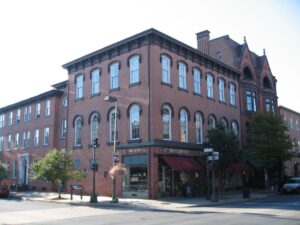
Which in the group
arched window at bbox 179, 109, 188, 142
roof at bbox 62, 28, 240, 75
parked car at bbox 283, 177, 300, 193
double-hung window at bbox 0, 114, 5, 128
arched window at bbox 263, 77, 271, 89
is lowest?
parked car at bbox 283, 177, 300, 193

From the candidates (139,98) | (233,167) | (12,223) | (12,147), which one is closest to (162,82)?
(139,98)

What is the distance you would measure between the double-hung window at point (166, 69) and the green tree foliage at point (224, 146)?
18.6 ft

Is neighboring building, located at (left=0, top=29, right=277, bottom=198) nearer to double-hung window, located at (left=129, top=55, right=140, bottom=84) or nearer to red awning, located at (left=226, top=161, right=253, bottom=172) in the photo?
double-hung window, located at (left=129, top=55, right=140, bottom=84)

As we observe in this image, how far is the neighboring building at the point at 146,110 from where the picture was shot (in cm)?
2712

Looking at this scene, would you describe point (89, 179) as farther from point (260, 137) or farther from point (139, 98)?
point (260, 137)

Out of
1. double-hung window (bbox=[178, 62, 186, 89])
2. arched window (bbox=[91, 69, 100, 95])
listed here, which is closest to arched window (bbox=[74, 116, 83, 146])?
arched window (bbox=[91, 69, 100, 95])

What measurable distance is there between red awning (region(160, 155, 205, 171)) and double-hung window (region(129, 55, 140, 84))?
22.1 ft

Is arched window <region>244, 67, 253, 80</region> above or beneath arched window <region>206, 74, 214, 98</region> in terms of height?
above

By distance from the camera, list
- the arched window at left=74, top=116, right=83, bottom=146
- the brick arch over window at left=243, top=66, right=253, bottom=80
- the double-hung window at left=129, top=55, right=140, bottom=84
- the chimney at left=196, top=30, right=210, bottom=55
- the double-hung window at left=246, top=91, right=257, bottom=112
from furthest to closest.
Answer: the chimney at left=196, top=30, right=210, bottom=55, the brick arch over window at left=243, top=66, right=253, bottom=80, the double-hung window at left=246, top=91, right=257, bottom=112, the arched window at left=74, top=116, right=83, bottom=146, the double-hung window at left=129, top=55, right=140, bottom=84

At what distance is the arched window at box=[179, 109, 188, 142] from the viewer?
29812mm

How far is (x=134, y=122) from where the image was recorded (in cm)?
2817

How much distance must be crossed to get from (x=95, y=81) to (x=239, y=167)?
15.6 m

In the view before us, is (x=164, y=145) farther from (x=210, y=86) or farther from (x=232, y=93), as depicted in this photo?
(x=232, y=93)

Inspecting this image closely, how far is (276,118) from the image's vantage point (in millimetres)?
35531
